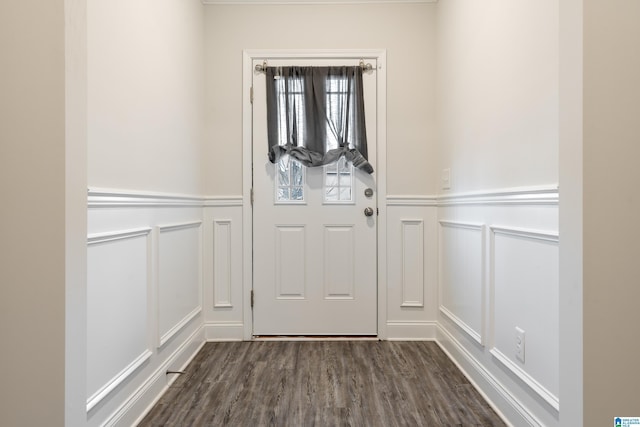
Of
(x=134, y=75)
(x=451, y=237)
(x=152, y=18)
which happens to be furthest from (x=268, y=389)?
(x=152, y=18)

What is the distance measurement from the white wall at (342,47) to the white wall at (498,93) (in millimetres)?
152

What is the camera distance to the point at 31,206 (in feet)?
2.48

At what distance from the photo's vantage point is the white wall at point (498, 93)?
1343 millimetres

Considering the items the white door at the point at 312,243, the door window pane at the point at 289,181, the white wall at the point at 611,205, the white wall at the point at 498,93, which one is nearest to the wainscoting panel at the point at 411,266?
the white door at the point at 312,243

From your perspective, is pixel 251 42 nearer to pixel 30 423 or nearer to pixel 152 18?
pixel 152 18

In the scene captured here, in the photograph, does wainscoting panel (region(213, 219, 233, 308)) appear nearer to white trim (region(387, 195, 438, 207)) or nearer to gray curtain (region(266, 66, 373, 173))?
gray curtain (region(266, 66, 373, 173))

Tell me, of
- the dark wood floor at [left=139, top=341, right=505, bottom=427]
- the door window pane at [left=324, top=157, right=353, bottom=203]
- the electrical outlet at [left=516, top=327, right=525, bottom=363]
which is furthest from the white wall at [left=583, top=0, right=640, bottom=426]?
the door window pane at [left=324, top=157, right=353, bottom=203]

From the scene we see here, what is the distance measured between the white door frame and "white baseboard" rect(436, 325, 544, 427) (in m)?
0.51

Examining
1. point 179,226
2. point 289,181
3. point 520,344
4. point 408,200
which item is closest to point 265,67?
point 289,181

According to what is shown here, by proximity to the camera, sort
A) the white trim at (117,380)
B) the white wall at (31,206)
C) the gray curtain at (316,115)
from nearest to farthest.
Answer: the white wall at (31,206) → the white trim at (117,380) → the gray curtain at (316,115)

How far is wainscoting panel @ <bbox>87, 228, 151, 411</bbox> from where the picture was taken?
1.28 metres

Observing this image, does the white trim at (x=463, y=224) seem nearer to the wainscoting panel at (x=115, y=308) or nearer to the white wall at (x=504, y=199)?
the white wall at (x=504, y=199)

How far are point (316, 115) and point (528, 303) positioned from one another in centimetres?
176

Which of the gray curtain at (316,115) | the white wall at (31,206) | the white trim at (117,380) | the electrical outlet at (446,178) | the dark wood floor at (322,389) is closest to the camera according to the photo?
the white wall at (31,206)
